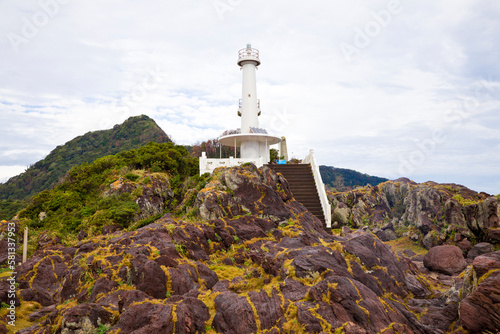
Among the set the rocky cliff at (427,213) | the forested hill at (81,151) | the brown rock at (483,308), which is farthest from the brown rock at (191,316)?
the forested hill at (81,151)

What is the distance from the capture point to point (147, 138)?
72.6 m

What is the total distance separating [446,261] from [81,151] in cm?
7281

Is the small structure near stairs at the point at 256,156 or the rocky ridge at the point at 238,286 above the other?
the small structure near stairs at the point at 256,156

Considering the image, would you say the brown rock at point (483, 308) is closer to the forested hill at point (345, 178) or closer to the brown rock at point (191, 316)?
the brown rock at point (191, 316)

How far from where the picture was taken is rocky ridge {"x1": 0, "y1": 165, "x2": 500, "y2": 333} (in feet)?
24.2

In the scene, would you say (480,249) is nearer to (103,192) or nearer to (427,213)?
(427,213)

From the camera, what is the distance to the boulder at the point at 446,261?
1582 centimetres

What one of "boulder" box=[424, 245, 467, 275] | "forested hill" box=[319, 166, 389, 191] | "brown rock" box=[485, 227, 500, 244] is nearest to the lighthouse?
"boulder" box=[424, 245, 467, 275]

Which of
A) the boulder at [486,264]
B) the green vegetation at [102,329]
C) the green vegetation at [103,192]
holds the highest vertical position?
the green vegetation at [103,192]

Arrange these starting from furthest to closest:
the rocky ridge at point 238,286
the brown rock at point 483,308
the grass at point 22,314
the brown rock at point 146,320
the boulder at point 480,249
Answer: the boulder at point 480,249
the grass at point 22,314
the rocky ridge at point 238,286
the brown rock at point 483,308
the brown rock at point 146,320

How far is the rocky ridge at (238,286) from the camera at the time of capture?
24.2ft

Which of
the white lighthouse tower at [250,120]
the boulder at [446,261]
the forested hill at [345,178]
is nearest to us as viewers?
the boulder at [446,261]

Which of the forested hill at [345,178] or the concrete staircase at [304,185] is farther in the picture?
the forested hill at [345,178]

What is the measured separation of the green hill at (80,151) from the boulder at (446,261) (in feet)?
185
